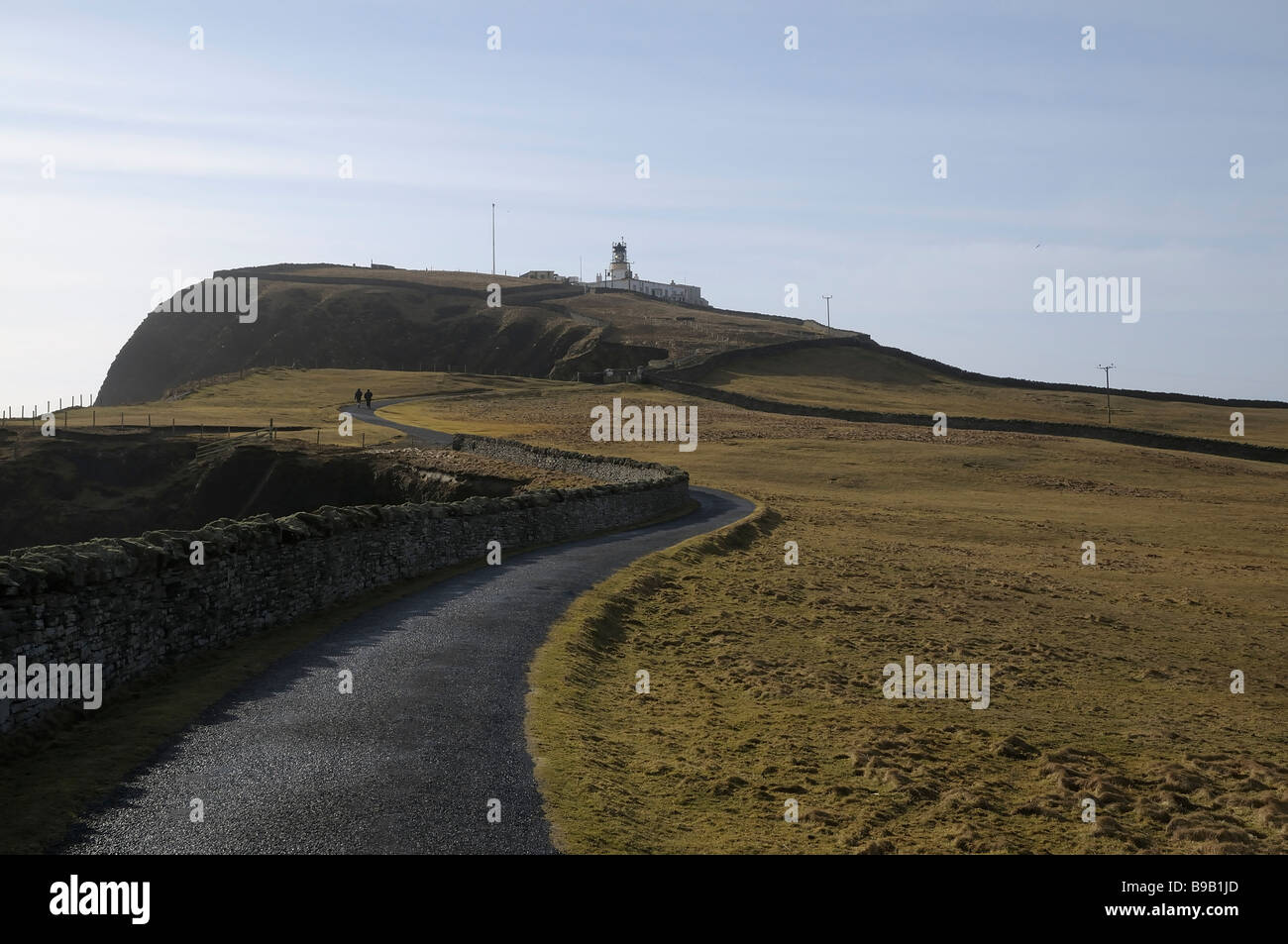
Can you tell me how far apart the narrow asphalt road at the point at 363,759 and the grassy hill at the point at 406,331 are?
114123 mm

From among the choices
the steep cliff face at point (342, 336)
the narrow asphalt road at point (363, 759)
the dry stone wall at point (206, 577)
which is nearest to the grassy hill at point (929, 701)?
the narrow asphalt road at point (363, 759)

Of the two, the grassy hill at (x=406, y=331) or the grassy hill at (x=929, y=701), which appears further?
the grassy hill at (x=406, y=331)

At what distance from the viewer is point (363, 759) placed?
45.3 ft

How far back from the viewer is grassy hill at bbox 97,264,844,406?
479ft

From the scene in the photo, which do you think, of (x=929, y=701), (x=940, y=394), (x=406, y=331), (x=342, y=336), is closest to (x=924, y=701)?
(x=929, y=701)

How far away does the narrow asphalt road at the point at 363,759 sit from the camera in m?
11.4

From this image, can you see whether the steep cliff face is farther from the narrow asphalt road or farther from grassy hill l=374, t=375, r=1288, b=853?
the narrow asphalt road

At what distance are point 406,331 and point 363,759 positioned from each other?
15094 cm

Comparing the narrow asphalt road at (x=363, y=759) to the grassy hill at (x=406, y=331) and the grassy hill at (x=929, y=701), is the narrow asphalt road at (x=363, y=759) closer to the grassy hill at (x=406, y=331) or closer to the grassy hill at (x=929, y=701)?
the grassy hill at (x=929, y=701)

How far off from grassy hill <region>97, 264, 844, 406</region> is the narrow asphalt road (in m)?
114

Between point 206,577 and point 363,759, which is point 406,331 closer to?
point 206,577
